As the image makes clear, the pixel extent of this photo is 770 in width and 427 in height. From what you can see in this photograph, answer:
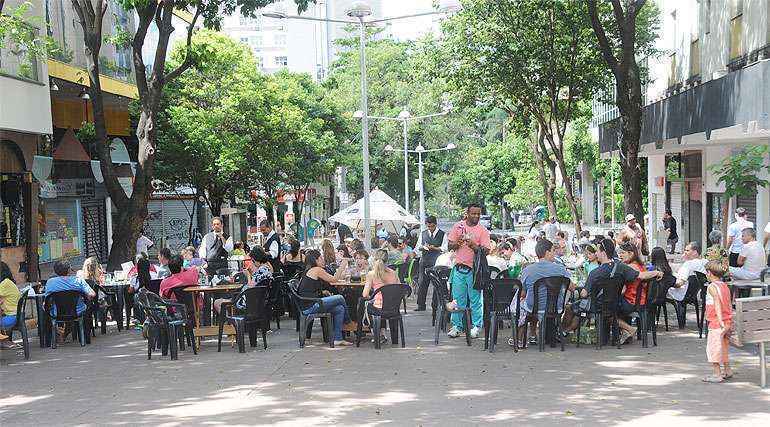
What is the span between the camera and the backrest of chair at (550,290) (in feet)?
40.1

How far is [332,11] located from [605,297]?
99.8 meters

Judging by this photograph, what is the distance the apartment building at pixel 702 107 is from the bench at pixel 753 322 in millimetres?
5922

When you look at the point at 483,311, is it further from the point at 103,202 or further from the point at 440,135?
the point at 440,135

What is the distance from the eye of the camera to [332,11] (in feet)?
357

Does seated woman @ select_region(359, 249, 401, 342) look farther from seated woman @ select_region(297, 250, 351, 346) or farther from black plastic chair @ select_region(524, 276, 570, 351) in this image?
black plastic chair @ select_region(524, 276, 570, 351)

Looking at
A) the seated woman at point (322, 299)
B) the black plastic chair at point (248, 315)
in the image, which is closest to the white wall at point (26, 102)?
the black plastic chair at point (248, 315)

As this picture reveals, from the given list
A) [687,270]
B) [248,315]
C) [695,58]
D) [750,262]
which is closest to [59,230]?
[248,315]

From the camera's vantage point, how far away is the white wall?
68.9 feet

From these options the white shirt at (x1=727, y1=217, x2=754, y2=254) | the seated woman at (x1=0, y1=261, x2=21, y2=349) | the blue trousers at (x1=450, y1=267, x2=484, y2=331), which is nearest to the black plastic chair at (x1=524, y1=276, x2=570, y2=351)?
the blue trousers at (x1=450, y1=267, x2=484, y2=331)

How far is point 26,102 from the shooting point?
22.1 metres

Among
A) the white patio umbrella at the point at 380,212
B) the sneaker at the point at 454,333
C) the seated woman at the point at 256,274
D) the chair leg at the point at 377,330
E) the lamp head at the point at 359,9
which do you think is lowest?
the sneaker at the point at 454,333

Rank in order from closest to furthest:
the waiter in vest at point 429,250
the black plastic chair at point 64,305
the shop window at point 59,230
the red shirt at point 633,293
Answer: the red shirt at point 633,293 < the black plastic chair at point 64,305 < the waiter in vest at point 429,250 < the shop window at point 59,230

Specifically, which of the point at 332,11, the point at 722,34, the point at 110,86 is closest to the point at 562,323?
the point at 722,34

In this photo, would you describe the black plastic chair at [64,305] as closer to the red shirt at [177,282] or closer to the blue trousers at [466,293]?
the red shirt at [177,282]
